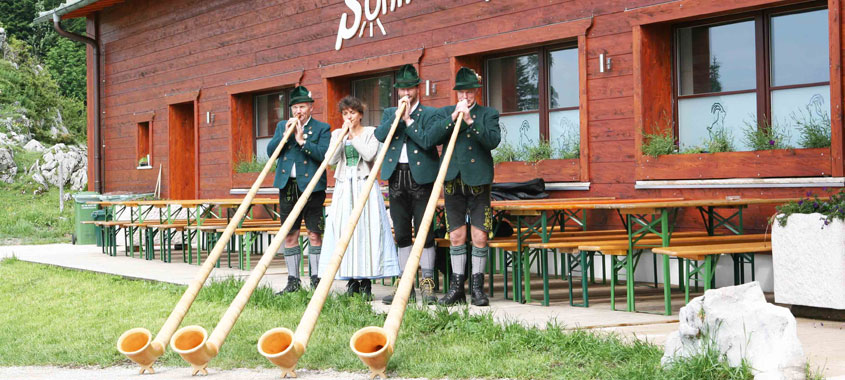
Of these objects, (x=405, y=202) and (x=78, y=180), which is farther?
(x=78, y=180)

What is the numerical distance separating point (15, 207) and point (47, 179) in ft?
14.3

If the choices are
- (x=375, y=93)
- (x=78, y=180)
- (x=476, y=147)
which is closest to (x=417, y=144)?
(x=476, y=147)

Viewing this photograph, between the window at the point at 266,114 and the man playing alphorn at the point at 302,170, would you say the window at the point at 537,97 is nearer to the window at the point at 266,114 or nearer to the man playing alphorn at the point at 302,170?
the man playing alphorn at the point at 302,170

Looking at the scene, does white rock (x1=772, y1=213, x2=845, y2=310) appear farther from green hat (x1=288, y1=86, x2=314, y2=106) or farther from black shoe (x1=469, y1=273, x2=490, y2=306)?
green hat (x1=288, y1=86, x2=314, y2=106)

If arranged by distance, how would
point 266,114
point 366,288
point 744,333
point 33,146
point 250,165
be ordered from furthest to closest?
1. point 33,146
2. point 266,114
3. point 250,165
4. point 366,288
5. point 744,333

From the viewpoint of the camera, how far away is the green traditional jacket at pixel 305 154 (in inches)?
290

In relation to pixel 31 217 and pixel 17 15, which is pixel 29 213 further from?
pixel 17 15

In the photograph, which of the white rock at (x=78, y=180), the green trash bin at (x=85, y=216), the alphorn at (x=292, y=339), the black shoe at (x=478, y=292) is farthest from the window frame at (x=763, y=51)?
the white rock at (x=78, y=180)

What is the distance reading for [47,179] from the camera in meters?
29.8

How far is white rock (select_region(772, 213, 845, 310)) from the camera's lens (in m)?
5.77

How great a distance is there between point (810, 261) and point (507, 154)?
14.4 ft

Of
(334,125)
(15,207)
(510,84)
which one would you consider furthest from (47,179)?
(510,84)

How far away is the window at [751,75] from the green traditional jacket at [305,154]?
3166mm

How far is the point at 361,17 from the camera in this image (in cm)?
1185
